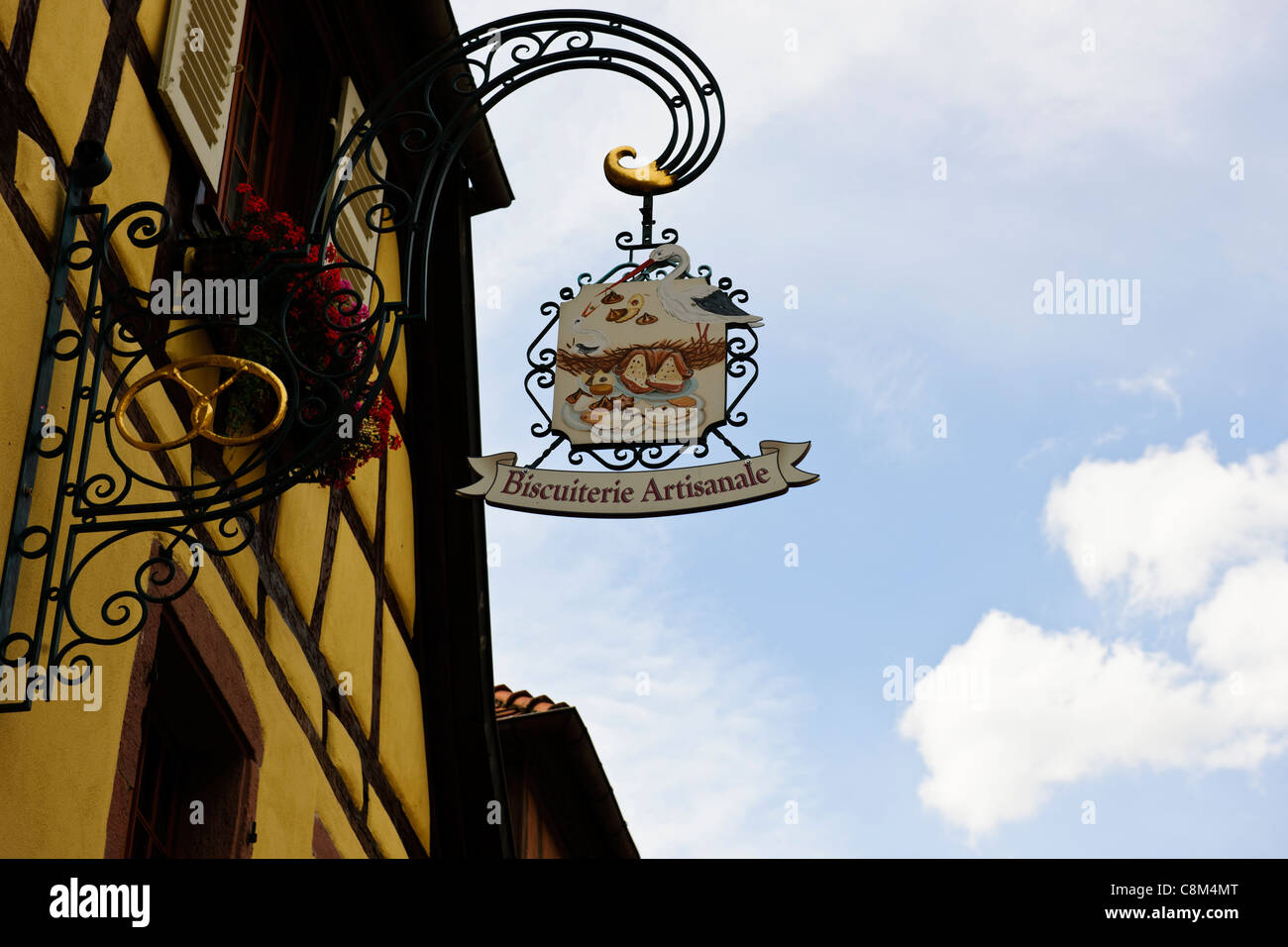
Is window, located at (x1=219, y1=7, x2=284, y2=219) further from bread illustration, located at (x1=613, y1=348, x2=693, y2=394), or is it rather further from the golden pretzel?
the golden pretzel

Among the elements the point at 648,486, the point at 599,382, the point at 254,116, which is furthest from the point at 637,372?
the point at 254,116

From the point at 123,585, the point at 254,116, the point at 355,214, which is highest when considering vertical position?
the point at 254,116

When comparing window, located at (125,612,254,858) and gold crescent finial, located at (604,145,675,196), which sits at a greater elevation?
gold crescent finial, located at (604,145,675,196)

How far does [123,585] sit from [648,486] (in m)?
1.38

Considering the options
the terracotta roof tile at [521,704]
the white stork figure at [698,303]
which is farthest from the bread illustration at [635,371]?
the terracotta roof tile at [521,704]

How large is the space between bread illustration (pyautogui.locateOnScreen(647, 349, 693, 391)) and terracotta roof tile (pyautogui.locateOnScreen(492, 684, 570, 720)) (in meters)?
4.34

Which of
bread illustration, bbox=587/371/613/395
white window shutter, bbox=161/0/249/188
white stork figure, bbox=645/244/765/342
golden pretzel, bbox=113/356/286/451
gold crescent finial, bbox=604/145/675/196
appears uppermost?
white window shutter, bbox=161/0/249/188

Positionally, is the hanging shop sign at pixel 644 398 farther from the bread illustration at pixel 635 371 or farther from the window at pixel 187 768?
the window at pixel 187 768

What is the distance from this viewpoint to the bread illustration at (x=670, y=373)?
498 cm

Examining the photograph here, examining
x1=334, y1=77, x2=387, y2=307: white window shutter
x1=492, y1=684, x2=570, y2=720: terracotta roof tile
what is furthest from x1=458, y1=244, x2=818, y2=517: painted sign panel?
x1=492, y1=684, x2=570, y2=720: terracotta roof tile

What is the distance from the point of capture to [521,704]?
938cm

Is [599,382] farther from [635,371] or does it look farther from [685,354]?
[685,354]

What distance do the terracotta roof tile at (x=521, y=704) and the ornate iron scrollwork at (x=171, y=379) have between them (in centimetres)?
394

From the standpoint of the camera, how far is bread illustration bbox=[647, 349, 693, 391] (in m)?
4.98
